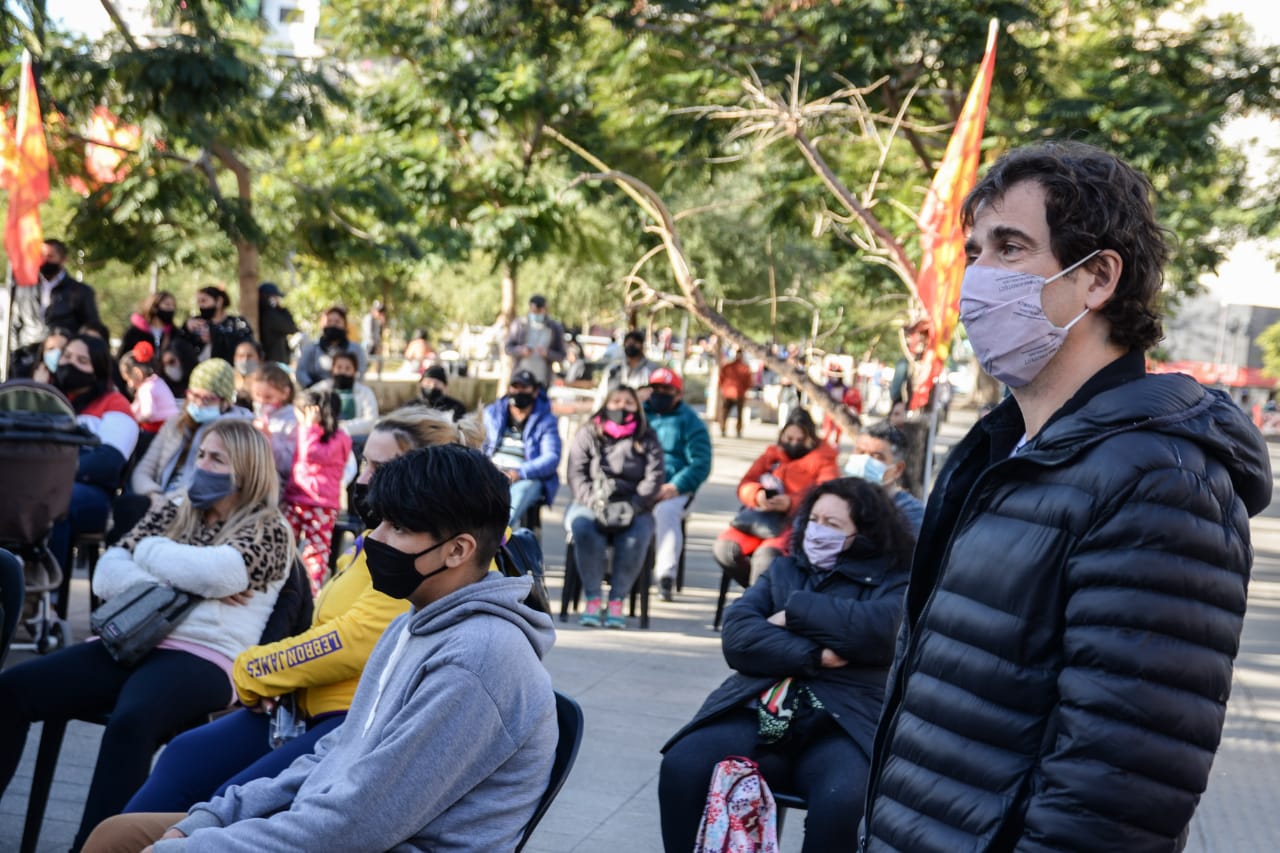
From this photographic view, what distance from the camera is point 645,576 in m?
9.45

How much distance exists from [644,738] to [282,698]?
289 centimetres

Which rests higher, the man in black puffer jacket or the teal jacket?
the man in black puffer jacket

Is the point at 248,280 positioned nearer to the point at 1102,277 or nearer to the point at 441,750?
the point at 441,750

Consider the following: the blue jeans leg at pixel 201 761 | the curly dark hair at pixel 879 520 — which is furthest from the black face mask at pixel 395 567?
the curly dark hair at pixel 879 520

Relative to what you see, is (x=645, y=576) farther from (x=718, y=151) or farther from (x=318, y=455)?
(x=718, y=151)

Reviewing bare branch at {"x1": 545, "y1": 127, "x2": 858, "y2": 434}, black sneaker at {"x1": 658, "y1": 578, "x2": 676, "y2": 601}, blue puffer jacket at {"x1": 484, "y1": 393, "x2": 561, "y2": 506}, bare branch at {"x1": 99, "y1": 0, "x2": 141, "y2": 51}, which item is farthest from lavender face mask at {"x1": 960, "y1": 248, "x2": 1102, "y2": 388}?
bare branch at {"x1": 99, "y1": 0, "x2": 141, "y2": 51}

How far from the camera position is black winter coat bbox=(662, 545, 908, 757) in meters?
4.46

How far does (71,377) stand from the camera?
864 cm

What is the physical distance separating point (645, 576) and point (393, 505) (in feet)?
20.6

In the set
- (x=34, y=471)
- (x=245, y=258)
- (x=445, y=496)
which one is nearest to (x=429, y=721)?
(x=445, y=496)

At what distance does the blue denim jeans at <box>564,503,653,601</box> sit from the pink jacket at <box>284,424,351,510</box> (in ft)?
5.43

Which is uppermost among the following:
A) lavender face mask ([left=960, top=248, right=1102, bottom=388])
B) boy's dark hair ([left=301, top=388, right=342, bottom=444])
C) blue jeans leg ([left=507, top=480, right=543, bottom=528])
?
lavender face mask ([left=960, top=248, right=1102, bottom=388])

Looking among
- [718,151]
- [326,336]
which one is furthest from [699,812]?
[718,151]

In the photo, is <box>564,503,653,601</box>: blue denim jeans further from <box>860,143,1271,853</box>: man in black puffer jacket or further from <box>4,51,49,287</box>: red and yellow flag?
<box>860,143,1271,853</box>: man in black puffer jacket
